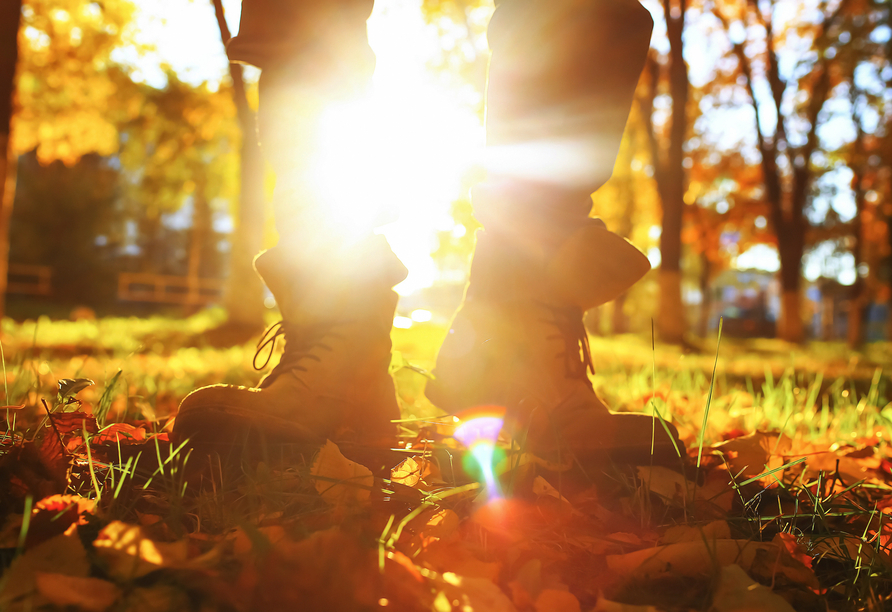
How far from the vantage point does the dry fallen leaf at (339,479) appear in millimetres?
756

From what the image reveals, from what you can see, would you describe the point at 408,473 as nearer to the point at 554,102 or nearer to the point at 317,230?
the point at 317,230

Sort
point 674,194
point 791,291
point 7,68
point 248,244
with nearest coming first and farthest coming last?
point 7,68
point 248,244
point 674,194
point 791,291

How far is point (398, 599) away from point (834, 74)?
606 inches

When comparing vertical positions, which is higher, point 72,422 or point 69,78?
point 69,78

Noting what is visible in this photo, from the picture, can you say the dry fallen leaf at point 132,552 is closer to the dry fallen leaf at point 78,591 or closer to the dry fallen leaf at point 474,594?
the dry fallen leaf at point 78,591

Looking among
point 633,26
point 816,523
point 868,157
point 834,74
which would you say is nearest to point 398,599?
point 816,523

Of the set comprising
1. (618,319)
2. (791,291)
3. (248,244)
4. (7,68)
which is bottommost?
(618,319)

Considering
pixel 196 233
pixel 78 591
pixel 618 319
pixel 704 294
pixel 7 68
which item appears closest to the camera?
pixel 78 591

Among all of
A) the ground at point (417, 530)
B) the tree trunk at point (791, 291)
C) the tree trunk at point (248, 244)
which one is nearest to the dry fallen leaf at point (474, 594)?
the ground at point (417, 530)

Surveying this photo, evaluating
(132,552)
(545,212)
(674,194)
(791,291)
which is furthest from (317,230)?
(791,291)

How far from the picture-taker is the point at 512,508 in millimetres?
786

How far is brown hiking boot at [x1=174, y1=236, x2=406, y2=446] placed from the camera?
1.05m

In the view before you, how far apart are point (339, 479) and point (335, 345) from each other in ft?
1.35

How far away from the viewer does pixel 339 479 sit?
785 millimetres
